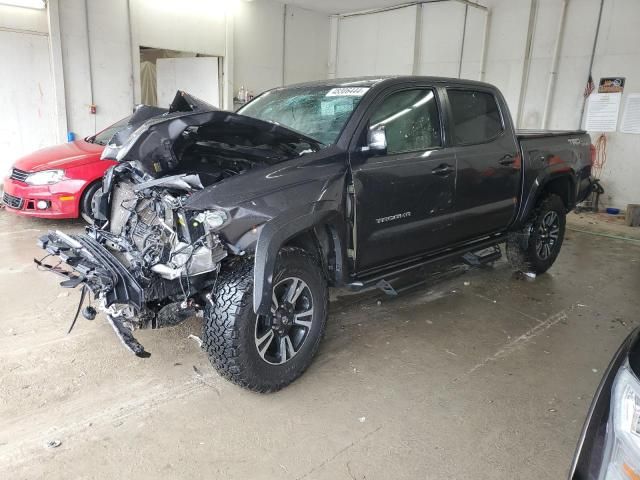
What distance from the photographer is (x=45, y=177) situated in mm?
5520

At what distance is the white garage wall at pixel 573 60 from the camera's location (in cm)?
800

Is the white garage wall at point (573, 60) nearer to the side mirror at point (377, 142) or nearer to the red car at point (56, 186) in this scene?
the side mirror at point (377, 142)

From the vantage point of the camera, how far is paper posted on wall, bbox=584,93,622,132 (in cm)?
825

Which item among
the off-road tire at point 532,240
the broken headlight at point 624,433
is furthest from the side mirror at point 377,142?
the off-road tire at point 532,240

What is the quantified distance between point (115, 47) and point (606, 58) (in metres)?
8.41

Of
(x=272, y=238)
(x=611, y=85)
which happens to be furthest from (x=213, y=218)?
(x=611, y=85)

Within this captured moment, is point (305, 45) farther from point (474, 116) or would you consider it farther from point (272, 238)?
point (272, 238)

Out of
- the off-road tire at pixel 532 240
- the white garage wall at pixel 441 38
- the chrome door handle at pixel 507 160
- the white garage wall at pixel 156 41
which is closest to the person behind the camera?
the chrome door handle at pixel 507 160

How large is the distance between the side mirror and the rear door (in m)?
0.94

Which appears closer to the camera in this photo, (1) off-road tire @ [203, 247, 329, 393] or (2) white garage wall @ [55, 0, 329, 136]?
(1) off-road tire @ [203, 247, 329, 393]

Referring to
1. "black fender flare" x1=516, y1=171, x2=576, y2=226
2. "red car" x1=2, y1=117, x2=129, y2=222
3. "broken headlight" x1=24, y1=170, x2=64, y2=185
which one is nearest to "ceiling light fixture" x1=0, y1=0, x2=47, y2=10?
"red car" x1=2, y1=117, x2=129, y2=222

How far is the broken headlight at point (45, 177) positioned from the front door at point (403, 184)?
13.6ft

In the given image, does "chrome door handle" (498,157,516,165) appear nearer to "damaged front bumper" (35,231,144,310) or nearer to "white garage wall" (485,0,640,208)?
"damaged front bumper" (35,231,144,310)

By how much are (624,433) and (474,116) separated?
299 centimetres
